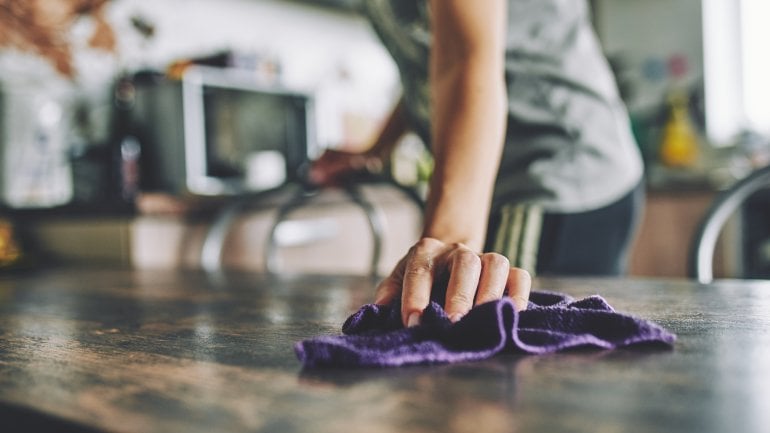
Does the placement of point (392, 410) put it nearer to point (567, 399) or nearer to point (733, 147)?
point (567, 399)

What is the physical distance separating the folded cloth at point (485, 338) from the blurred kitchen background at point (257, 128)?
746 millimetres

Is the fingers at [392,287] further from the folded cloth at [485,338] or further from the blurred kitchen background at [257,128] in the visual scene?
the blurred kitchen background at [257,128]

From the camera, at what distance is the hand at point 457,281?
541 millimetres

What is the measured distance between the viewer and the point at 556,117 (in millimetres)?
1149

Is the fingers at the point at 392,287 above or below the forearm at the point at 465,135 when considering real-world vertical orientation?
below

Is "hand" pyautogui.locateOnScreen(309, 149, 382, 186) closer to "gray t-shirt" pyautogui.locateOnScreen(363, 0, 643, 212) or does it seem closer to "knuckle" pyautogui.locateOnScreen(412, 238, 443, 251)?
"gray t-shirt" pyautogui.locateOnScreen(363, 0, 643, 212)

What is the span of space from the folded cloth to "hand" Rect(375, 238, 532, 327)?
3 centimetres

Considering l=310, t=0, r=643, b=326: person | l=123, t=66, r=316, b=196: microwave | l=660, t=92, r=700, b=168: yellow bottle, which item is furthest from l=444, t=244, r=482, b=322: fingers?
l=660, t=92, r=700, b=168: yellow bottle

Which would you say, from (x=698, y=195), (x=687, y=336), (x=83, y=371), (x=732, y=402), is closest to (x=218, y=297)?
(x=83, y=371)

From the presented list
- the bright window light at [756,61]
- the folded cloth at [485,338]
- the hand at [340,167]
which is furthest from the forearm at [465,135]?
the bright window light at [756,61]

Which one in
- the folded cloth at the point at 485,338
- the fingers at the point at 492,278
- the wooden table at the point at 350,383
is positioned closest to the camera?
the wooden table at the point at 350,383

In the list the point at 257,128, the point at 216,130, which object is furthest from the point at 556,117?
the point at 257,128

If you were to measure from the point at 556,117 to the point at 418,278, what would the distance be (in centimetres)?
66

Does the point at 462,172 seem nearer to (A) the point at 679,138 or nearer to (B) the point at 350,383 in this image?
(B) the point at 350,383
